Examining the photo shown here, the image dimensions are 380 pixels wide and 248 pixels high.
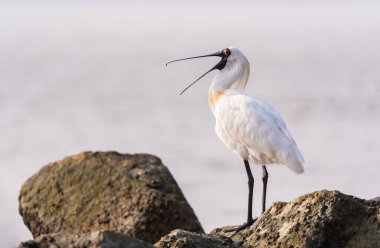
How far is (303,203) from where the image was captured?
10977 millimetres

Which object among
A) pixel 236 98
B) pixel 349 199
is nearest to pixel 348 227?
pixel 349 199

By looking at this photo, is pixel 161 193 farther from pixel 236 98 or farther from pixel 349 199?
pixel 349 199

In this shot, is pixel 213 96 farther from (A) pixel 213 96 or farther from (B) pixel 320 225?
(B) pixel 320 225

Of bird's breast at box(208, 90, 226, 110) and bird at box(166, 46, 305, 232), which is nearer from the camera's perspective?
bird at box(166, 46, 305, 232)

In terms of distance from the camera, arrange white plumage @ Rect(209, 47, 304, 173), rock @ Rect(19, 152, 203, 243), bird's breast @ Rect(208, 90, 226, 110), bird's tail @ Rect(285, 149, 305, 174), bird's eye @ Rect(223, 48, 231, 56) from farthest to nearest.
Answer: bird's eye @ Rect(223, 48, 231, 56), bird's breast @ Rect(208, 90, 226, 110), rock @ Rect(19, 152, 203, 243), white plumage @ Rect(209, 47, 304, 173), bird's tail @ Rect(285, 149, 305, 174)

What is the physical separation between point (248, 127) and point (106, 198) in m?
2.83

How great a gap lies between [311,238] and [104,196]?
637cm

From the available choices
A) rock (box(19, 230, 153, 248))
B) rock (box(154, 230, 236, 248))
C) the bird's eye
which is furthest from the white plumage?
rock (box(19, 230, 153, 248))

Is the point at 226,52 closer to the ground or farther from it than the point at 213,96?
farther from it

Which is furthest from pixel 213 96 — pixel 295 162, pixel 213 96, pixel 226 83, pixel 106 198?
pixel 106 198

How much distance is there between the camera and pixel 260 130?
14.8m

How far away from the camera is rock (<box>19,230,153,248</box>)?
27.7ft

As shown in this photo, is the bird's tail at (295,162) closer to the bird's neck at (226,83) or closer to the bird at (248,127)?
the bird at (248,127)

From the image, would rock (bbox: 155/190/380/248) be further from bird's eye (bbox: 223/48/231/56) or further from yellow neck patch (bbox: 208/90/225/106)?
bird's eye (bbox: 223/48/231/56)
